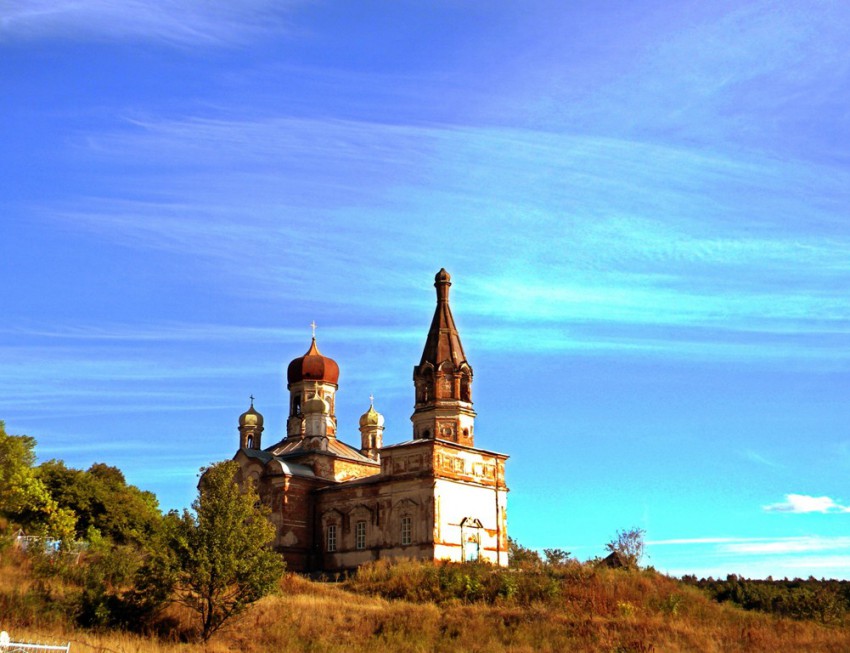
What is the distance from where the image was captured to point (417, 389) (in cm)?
5191

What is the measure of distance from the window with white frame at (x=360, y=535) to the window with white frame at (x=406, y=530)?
2813mm

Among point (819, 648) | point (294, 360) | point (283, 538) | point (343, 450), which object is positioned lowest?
point (819, 648)

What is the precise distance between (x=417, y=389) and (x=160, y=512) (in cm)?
1449

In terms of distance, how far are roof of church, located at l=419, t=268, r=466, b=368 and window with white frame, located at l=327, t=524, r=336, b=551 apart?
954 cm

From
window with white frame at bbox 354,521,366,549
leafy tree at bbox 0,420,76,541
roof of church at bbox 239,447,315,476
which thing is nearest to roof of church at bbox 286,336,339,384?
roof of church at bbox 239,447,315,476

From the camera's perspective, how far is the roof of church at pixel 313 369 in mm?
58219

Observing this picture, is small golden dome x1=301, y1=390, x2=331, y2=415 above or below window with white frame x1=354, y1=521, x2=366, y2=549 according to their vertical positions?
above

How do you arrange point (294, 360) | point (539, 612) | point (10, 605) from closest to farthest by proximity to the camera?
point (10, 605), point (539, 612), point (294, 360)

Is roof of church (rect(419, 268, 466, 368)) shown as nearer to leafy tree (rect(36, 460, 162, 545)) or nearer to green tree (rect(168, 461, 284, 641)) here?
leafy tree (rect(36, 460, 162, 545))

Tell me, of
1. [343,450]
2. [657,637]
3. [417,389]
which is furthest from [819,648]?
[343,450]

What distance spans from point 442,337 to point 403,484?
382 inches

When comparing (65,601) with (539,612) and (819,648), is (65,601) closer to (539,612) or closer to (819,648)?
(539,612)

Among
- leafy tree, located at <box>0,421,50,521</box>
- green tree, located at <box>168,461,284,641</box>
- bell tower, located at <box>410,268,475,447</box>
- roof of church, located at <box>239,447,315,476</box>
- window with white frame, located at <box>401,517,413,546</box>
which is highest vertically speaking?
bell tower, located at <box>410,268,475,447</box>

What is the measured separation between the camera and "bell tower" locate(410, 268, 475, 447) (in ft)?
164
